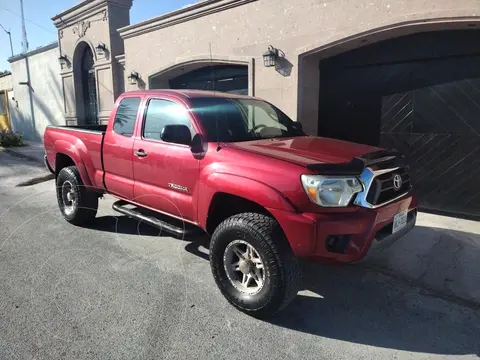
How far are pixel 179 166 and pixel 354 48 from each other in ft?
14.5

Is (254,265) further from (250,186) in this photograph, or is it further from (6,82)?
(6,82)

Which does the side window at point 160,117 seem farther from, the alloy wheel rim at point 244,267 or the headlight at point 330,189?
the headlight at point 330,189

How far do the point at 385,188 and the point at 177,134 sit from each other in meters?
1.89

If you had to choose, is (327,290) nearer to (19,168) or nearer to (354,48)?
(354,48)

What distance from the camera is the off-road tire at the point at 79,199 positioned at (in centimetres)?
499

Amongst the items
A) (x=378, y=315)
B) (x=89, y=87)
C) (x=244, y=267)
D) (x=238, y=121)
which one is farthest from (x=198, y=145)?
(x=89, y=87)

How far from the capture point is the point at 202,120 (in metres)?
3.61

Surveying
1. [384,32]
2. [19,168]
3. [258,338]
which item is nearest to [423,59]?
[384,32]

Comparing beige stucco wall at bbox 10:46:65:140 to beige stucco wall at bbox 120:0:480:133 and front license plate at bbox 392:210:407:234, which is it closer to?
beige stucco wall at bbox 120:0:480:133

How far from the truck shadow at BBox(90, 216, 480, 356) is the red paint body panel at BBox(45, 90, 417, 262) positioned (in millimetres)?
633

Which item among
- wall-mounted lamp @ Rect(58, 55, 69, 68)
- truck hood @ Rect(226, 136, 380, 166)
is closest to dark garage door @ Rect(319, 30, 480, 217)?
truck hood @ Rect(226, 136, 380, 166)

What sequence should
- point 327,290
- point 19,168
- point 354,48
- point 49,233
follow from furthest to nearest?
point 19,168
point 354,48
point 49,233
point 327,290

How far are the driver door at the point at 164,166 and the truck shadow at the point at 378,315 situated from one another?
4.53 ft

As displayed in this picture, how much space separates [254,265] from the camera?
10.1ft
